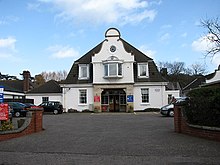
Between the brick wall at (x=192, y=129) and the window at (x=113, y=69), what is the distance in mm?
22815

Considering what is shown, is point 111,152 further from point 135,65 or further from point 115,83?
point 135,65

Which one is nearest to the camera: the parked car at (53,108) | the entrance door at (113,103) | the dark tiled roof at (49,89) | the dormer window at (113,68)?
the parked car at (53,108)

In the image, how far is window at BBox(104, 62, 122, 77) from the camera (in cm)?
3588

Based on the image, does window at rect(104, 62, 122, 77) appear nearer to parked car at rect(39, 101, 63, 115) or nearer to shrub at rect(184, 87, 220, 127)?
parked car at rect(39, 101, 63, 115)

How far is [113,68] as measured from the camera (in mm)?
36000

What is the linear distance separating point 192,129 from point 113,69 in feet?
80.7

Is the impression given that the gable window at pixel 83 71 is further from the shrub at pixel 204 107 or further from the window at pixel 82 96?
the shrub at pixel 204 107

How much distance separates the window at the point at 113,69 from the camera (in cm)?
3588

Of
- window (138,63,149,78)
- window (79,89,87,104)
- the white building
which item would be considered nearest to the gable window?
the white building

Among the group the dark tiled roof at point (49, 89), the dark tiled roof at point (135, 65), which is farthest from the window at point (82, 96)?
the dark tiled roof at point (49, 89)

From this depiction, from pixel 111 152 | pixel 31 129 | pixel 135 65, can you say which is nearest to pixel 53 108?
pixel 135 65

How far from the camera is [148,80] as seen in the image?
120 feet

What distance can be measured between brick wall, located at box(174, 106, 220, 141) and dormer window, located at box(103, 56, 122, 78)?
2281cm

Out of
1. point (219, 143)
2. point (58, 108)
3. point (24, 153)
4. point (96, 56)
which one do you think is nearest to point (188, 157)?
point (219, 143)
